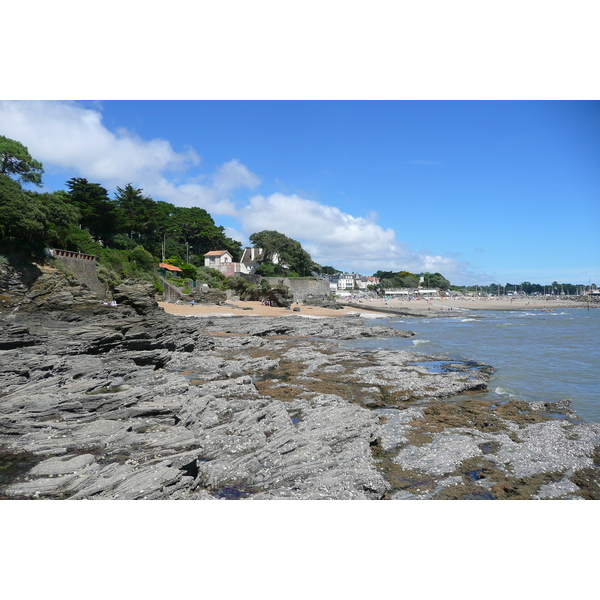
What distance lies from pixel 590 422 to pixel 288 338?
49.3ft

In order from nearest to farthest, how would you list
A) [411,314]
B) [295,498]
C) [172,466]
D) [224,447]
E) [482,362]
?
[295,498] → [172,466] → [224,447] → [482,362] → [411,314]

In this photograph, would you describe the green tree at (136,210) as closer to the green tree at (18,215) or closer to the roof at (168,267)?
the roof at (168,267)

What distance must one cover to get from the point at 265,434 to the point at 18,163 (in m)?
27.3

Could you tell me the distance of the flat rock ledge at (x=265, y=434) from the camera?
5.19m

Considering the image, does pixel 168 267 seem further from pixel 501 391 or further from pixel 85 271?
pixel 501 391

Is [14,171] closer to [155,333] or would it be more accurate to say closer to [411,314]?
[155,333]

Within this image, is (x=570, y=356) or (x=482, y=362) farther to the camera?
(x=570, y=356)

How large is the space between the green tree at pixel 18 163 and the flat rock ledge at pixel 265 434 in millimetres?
17136

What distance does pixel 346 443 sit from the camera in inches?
263

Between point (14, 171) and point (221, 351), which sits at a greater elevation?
point (14, 171)

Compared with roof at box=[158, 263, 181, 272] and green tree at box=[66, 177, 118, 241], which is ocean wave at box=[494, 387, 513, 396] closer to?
green tree at box=[66, 177, 118, 241]

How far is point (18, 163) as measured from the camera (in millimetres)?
24703

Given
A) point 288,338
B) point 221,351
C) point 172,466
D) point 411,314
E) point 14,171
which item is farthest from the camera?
point 411,314
